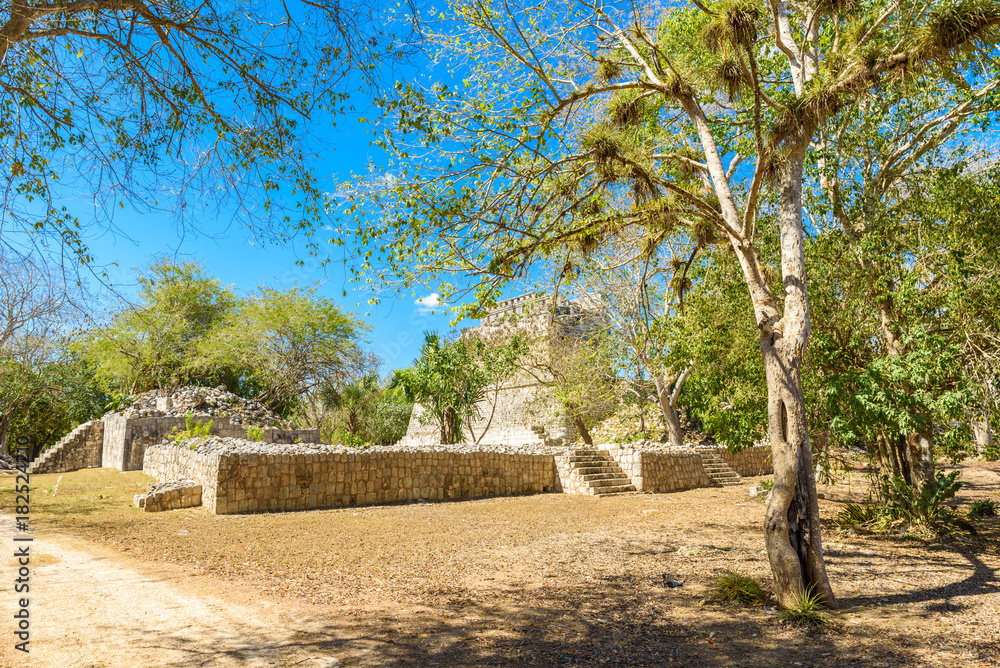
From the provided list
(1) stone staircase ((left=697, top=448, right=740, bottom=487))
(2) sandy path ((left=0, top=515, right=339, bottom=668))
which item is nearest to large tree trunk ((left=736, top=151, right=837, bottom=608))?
(2) sandy path ((left=0, top=515, right=339, bottom=668))

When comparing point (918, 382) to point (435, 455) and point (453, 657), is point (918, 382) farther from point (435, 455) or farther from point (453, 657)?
point (435, 455)

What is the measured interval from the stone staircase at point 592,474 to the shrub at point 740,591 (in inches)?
354

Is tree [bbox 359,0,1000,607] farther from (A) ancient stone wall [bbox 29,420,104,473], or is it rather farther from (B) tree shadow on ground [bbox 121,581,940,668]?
(A) ancient stone wall [bbox 29,420,104,473]

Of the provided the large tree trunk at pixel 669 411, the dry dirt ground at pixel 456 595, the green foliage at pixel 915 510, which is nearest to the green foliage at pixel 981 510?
the dry dirt ground at pixel 456 595

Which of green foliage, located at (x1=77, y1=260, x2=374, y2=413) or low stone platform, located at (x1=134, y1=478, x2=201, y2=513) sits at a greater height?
green foliage, located at (x1=77, y1=260, x2=374, y2=413)

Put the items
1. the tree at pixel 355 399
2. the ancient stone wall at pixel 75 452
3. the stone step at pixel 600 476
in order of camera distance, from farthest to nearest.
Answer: the tree at pixel 355 399, the ancient stone wall at pixel 75 452, the stone step at pixel 600 476

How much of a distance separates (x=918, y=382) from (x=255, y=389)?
26769 mm

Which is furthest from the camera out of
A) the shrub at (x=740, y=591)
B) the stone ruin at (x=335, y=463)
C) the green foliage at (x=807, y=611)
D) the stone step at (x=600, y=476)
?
the stone step at (x=600, y=476)

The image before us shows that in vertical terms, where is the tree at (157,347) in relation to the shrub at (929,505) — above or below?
above

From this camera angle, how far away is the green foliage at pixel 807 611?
4246 millimetres

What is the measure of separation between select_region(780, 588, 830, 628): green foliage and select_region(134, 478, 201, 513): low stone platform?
946cm

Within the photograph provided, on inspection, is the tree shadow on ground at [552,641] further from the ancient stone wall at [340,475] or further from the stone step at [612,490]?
the stone step at [612,490]

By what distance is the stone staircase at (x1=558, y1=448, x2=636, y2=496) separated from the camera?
14.2 metres

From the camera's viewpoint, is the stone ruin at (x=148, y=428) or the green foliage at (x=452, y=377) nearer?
the stone ruin at (x=148, y=428)
